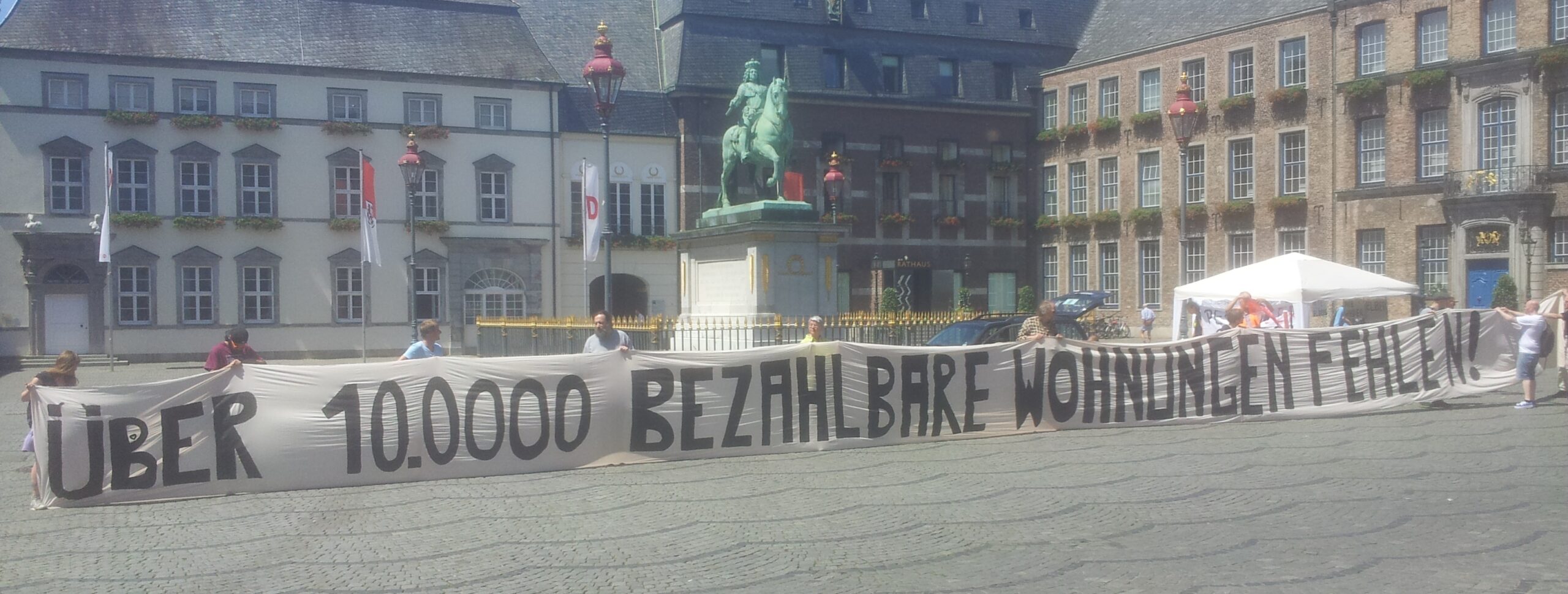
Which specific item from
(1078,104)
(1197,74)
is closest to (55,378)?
(1197,74)

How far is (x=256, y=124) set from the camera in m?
38.2

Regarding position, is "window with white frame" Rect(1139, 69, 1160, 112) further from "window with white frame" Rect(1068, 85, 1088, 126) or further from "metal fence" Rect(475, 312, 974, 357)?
"metal fence" Rect(475, 312, 974, 357)

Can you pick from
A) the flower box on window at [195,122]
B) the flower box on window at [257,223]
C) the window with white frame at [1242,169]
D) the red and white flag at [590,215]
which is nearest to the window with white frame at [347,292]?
the flower box on window at [257,223]

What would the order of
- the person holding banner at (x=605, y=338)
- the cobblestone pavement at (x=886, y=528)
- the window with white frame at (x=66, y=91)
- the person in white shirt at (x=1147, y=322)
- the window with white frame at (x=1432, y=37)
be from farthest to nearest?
the person in white shirt at (x=1147, y=322) → the window with white frame at (x=66, y=91) → the window with white frame at (x=1432, y=37) → the person holding banner at (x=605, y=338) → the cobblestone pavement at (x=886, y=528)

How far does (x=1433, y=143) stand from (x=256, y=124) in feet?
113

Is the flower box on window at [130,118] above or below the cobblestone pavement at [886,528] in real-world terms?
above

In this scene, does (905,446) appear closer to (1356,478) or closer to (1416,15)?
(1356,478)

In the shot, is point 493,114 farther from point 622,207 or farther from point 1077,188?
point 1077,188

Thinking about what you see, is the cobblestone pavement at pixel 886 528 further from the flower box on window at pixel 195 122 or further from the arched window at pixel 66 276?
the flower box on window at pixel 195 122

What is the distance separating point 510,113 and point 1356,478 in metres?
34.6

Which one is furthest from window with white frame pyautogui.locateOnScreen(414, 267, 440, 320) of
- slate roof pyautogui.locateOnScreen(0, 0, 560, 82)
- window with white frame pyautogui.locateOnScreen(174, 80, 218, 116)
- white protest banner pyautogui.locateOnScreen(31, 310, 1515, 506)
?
white protest banner pyautogui.locateOnScreen(31, 310, 1515, 506)

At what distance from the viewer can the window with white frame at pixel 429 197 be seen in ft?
133

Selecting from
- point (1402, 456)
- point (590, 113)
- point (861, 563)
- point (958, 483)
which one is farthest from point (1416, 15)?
point (861, 563)

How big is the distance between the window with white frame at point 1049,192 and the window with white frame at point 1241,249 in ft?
25.3
